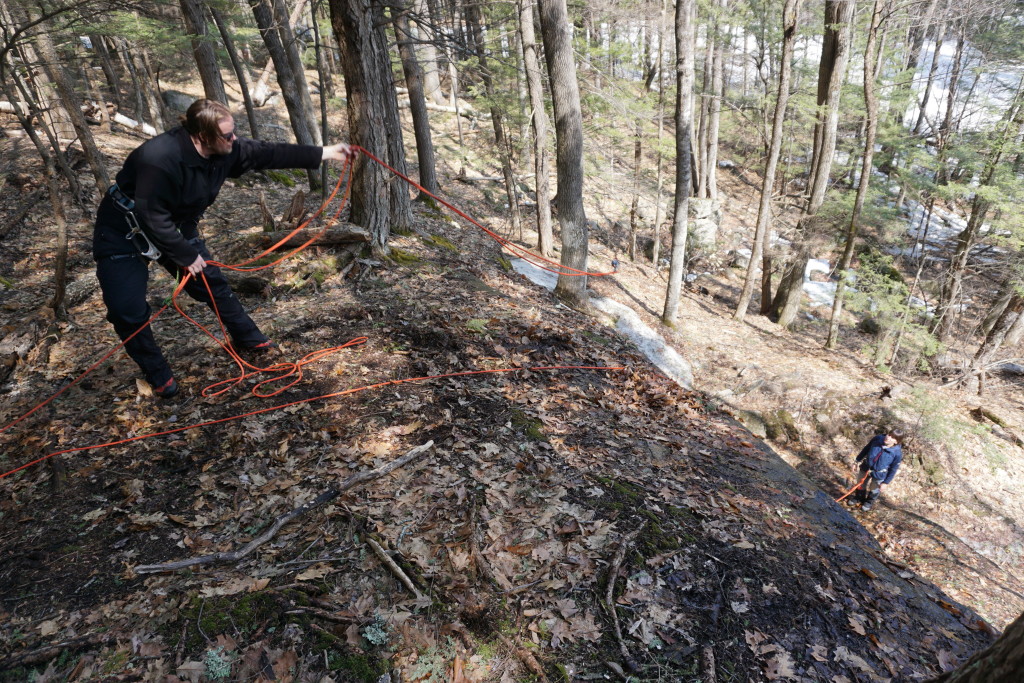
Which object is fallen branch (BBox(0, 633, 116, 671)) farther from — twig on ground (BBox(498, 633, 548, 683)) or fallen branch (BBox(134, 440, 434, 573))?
twig on ground (BBox(498, 633, 548, 683))

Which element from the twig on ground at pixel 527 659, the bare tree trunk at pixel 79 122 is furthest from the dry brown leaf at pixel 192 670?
the bare tree trunk at pixel 79 122

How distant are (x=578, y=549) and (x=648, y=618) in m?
0.59

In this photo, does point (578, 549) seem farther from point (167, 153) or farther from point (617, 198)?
point (617, 198)

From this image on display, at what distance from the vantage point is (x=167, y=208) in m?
3.88

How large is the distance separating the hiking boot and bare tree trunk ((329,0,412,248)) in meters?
3.64

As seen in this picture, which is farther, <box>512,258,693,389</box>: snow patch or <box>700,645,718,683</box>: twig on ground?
<box>512,258,693,389</box>: snow patch

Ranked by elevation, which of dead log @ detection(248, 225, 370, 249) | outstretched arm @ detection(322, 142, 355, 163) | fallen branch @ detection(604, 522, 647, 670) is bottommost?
fallen branch @ detection(604, 522, 647, 670)

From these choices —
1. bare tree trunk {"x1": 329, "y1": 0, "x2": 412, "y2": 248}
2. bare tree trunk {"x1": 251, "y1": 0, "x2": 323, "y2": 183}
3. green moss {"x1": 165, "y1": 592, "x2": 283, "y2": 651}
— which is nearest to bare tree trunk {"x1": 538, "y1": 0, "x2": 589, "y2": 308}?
bare tree trunk {"x1": 329, "y1": 0, "x2": 412, "y2": 248}

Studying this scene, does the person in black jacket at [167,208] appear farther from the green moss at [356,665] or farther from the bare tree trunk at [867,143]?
the bare tree trunk at [867,143]

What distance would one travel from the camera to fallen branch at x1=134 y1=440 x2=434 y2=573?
280 cm

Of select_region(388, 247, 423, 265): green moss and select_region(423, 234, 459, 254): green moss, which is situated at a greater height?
select_region(388, 247, 423, 265): green moss

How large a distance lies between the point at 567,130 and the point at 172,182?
6.23m

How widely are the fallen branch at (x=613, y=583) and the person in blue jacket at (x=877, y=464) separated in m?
6.34

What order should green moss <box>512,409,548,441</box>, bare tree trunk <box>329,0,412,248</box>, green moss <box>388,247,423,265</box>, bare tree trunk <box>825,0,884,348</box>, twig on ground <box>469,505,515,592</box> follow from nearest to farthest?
twig on ground <box>469,505,515,592</box> → green moss <box>512,409,548,441</box> → bare tree trunk <box>329,0,412,248</box> → green moss <box>388,247,423,265</box> → bare tree trunk <box>825,0,884,348</box>
